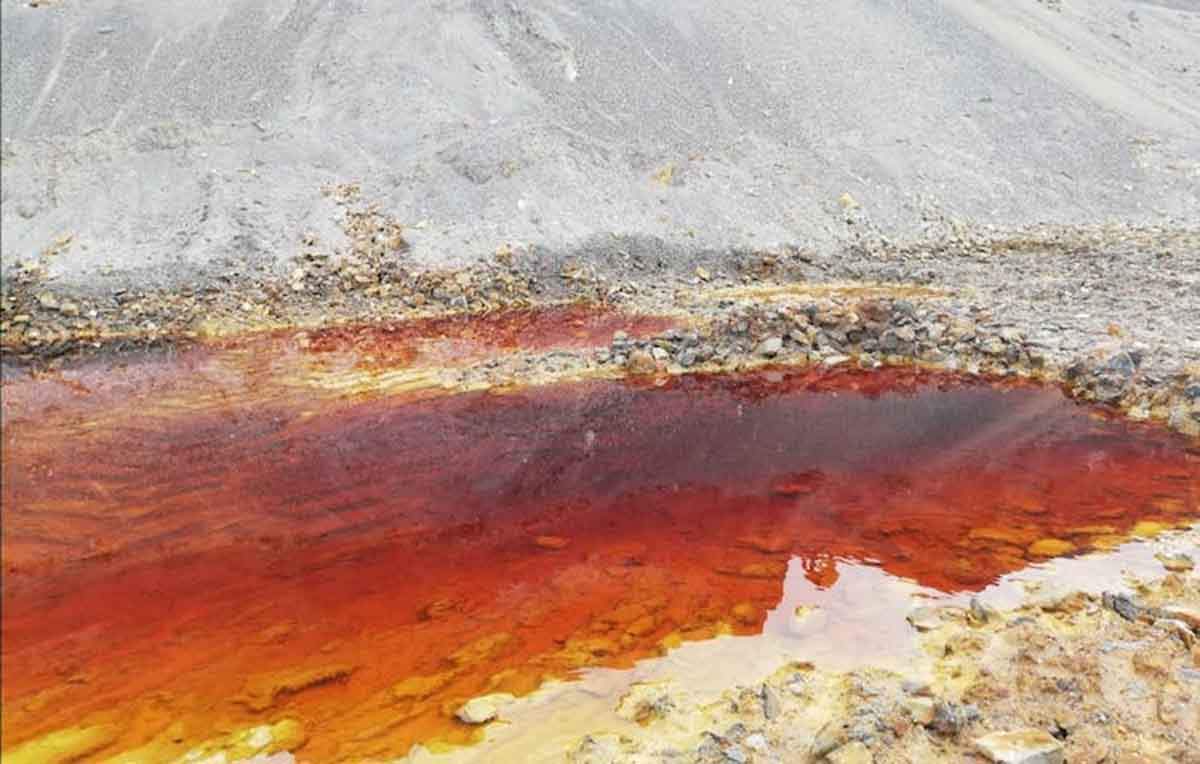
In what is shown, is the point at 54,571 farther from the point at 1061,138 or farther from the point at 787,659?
the point at 1061,138

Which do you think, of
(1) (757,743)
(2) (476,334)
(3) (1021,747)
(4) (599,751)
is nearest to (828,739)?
(1) (757,743)

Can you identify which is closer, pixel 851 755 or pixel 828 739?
pixel 851 755

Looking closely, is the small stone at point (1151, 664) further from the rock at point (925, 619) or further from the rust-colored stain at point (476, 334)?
the rust-colored stain at point (476, 334)

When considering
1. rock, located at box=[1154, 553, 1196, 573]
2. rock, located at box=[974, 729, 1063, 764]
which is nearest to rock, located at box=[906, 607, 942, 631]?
rock, located at box=[974, 729, 1063, 764]

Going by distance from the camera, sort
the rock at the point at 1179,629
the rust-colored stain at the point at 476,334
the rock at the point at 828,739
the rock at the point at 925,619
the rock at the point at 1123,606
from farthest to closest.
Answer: the rust-colored stain at the point at 476,334 < the rock at the point at 925,619 < the rock at the point at 1123,606 < the rock at the point at 1179,629 < the rock at the point at 828,739

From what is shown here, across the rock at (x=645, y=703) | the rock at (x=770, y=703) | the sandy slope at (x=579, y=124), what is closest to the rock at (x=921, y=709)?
the rock at (x=770, y=703)

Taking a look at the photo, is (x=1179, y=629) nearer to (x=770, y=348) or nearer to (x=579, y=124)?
(x=770, y=348)

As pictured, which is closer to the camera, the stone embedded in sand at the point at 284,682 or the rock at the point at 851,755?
the rock at the point at 851,755
